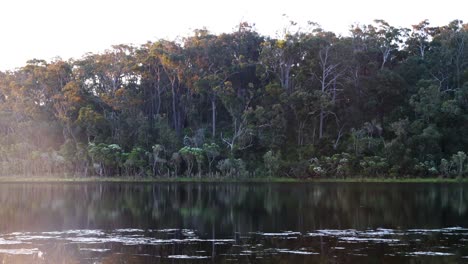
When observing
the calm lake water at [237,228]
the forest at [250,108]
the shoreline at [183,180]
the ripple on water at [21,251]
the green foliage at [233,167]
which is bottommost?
the ripple on water at [21,251]

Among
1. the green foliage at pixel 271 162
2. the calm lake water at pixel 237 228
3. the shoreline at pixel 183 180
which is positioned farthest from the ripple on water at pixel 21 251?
the green foliage at pixel 271 162

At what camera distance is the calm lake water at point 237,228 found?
2169 cm

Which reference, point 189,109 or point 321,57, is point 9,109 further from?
point 321,57

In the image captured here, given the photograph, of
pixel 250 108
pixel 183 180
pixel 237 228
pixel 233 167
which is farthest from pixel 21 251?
pixel 250 108

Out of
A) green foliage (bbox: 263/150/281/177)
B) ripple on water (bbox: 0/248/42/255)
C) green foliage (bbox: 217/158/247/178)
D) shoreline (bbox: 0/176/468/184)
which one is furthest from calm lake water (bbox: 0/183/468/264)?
green foliage (bbox: 217/158/247/178)

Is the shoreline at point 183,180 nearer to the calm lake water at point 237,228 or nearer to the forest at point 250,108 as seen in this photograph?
the forest at point 250,108

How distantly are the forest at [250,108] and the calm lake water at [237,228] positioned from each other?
64.9 feet

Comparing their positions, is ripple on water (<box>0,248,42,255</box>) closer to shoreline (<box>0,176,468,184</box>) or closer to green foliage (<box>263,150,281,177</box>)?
shoreline (<box>0,176,468,184</box>)

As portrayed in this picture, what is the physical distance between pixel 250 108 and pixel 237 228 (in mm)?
43916

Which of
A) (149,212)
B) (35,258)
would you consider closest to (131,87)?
(149,212)

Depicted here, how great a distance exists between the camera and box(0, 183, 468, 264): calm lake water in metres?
21.7

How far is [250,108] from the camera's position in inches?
2857

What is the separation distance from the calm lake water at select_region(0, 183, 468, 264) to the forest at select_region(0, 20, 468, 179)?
19.8 m

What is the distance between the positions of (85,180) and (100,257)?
48495 millimetres
